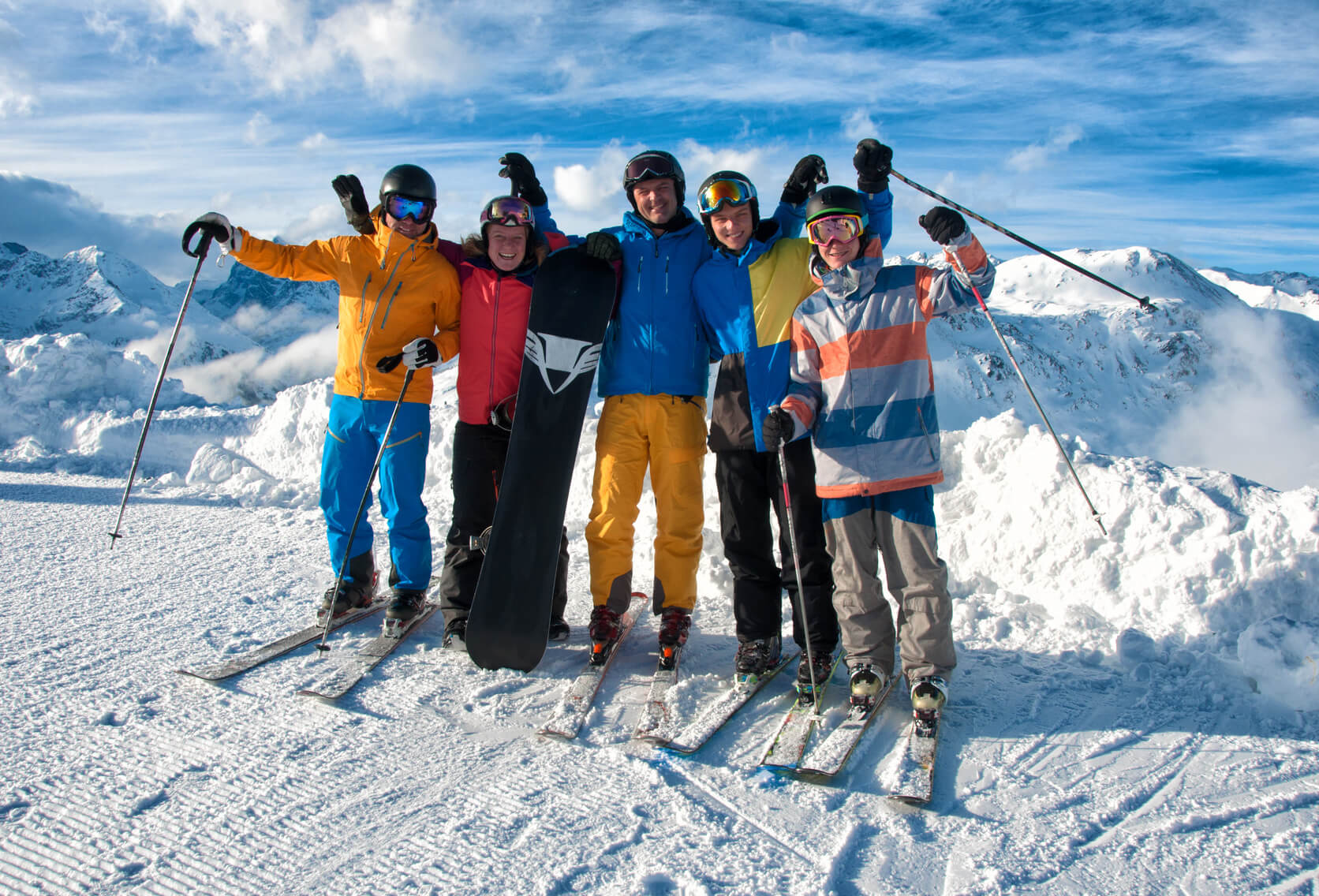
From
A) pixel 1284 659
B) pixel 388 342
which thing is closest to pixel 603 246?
pixel 388 342

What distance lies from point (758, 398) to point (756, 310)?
37 centimetres

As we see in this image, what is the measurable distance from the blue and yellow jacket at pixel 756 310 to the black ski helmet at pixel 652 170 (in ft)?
1.30

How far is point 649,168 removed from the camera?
314cm

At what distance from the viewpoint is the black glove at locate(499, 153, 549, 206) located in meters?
3.80

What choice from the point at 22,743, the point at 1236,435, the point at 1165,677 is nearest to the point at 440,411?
the point at 22,743

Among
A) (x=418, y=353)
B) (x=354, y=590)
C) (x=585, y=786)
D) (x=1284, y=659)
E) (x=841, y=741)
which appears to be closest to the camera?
(x=585, y=786)

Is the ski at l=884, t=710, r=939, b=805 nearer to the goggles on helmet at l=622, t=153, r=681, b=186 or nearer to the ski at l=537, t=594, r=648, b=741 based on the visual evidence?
the ski at l=537, t=594, r=648, b=741

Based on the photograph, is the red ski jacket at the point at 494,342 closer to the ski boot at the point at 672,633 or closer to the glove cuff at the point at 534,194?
the glove cuff at the point at 534,194

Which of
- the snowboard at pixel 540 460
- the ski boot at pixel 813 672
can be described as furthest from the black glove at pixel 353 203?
the ski boot at pixel 813 672

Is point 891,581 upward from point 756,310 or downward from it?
downward

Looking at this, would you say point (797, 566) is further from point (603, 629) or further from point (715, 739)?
point (603, 629)

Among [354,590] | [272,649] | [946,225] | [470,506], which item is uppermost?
[946,225]

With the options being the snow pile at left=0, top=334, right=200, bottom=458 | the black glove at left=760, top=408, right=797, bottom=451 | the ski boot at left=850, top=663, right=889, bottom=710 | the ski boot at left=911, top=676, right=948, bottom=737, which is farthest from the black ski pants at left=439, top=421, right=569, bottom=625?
the snow pile at left=0, top=334, right=200, bottom=458

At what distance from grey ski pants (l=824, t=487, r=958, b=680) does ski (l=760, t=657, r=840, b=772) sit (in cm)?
22
